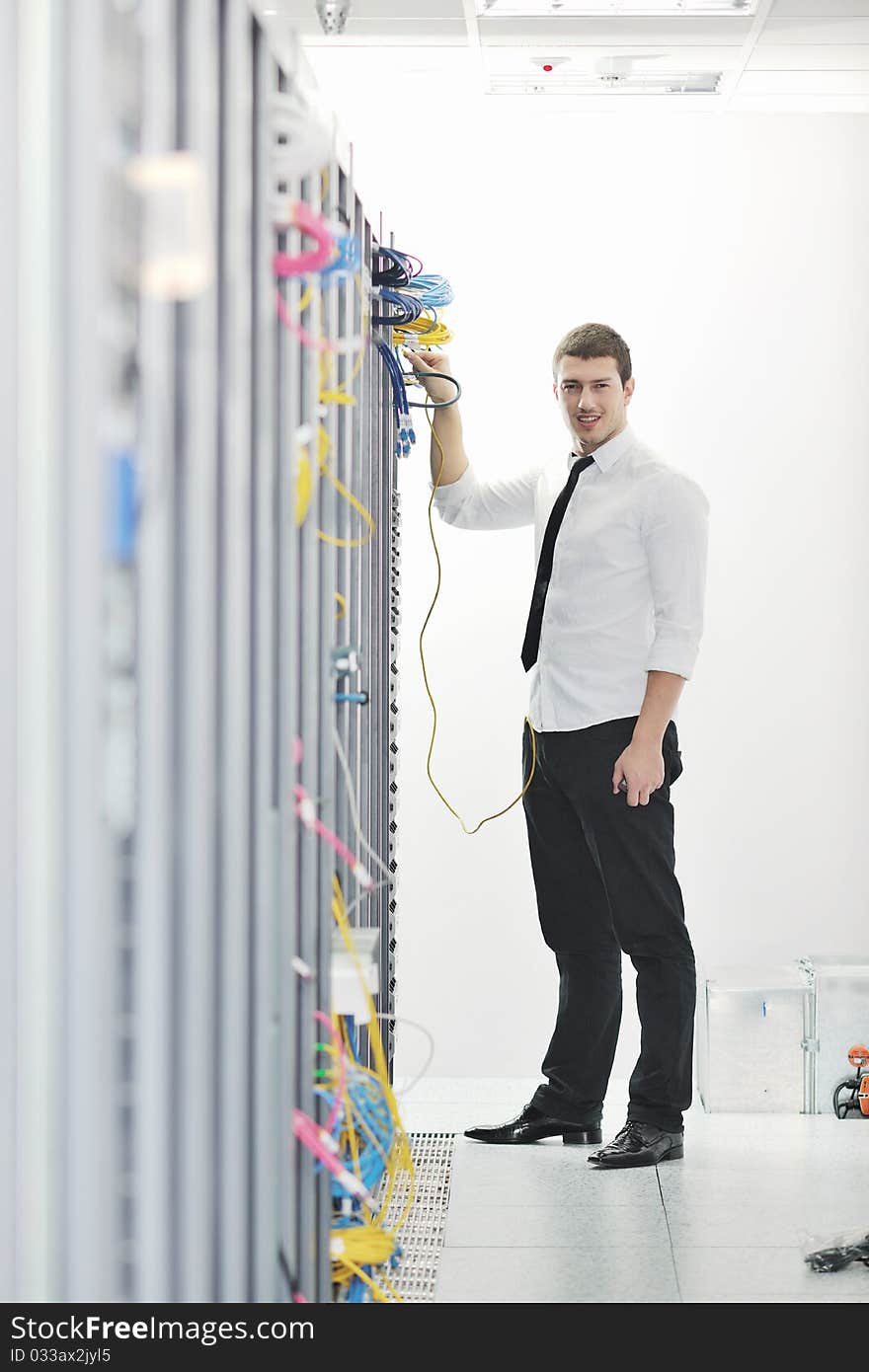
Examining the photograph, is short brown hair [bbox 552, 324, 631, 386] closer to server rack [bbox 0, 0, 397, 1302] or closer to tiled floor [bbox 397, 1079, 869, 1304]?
server rack [bbox 0, 0, 397, 1302]

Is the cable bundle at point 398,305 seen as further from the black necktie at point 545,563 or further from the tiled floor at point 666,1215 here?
the tiled floor at point 666,1215

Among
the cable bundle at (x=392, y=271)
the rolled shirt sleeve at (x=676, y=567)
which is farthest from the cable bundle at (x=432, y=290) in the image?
the rolled shirt sleeve at (x=676, y=567)

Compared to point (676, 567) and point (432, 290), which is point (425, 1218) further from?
point (432, 290)

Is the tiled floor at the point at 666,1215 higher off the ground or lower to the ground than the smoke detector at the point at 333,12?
lower

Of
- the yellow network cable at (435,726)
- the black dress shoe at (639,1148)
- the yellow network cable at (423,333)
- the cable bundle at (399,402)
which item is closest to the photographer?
the cable bundle at (399,402)

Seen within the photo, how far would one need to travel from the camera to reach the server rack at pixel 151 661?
1045 mm

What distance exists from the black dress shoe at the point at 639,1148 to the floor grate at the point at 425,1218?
0.99 feet

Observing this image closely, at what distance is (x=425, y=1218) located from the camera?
2.40m

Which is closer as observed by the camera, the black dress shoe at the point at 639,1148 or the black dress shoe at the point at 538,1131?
the black dress shoe at the point at 639,1148

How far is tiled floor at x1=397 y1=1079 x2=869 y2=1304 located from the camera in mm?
2105

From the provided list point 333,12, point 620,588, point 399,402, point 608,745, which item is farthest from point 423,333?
point 608,745

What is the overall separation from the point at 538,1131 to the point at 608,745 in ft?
2.66

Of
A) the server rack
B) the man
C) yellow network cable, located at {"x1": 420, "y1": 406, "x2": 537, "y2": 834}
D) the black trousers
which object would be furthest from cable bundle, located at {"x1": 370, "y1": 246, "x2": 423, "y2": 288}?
the black trousers

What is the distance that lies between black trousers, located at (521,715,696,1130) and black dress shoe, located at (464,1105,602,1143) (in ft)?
0.06
